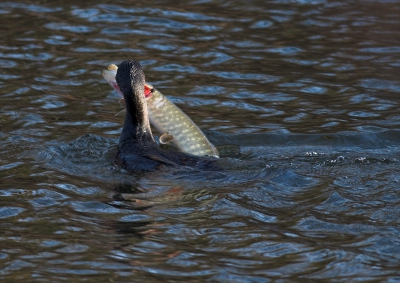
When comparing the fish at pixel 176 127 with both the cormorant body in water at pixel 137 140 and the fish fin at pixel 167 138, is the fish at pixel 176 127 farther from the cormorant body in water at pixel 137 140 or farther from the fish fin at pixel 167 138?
the cormorant body in water at pixel 137 140

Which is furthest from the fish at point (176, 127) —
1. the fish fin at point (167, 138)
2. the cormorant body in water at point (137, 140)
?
the cormorant body in water at point (137, 140)

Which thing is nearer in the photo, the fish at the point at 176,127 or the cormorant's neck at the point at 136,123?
the fish at the point at 176,127

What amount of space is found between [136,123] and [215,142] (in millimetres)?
1234

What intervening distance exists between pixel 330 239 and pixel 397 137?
355 cm

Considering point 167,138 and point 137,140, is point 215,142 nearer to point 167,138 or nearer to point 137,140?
point 167,138

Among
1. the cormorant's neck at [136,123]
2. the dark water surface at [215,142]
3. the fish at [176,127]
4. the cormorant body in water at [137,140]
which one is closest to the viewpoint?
the dark water surface at [215,142]

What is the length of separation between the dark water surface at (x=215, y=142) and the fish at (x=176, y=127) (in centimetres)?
51

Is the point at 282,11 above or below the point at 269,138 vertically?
above

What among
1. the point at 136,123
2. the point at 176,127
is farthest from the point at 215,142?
the point at 136,123

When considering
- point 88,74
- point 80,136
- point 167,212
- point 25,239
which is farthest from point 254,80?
point 25,239

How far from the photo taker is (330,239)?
6844 millimetres

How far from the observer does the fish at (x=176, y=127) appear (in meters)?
9.19

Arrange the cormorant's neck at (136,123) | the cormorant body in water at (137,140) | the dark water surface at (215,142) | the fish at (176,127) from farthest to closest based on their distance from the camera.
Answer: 1. the cormorant's neck at (136,123)
2. the fish at (176,127)
3. the cormorant body in water at (137,140)
4. the dark water surface at (215,142)

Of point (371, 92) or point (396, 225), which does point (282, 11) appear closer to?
point (371, 92)
